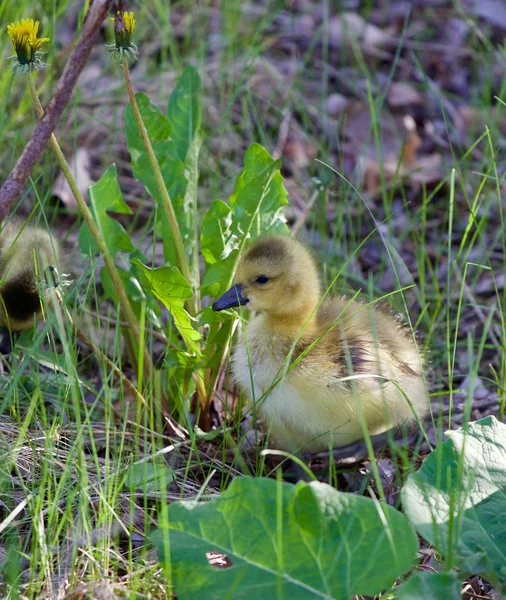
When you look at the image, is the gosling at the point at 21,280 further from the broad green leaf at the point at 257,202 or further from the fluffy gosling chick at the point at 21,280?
the broad green leaf at the point at 257,202

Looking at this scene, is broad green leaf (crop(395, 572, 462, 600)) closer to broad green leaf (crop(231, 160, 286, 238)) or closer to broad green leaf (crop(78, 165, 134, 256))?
broad green leaf (crop(231, 160, 286, 238))

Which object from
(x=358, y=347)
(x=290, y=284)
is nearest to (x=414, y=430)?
(x=358, y=347)

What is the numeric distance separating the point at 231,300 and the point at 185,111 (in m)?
0.70

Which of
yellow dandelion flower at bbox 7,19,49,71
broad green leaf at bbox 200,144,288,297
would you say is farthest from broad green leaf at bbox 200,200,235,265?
yellow dandelion flower at bbox 7,19,49,71

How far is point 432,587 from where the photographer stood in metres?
1.70

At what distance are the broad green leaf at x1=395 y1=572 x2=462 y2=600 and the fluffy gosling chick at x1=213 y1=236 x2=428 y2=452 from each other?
0.61 m

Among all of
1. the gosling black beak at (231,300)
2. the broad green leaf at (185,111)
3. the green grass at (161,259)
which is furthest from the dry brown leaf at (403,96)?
the gosling black beak at (231,300)

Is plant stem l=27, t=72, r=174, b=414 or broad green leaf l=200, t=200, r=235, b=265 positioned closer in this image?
plant stem l=27, t=72, r=174, b=414

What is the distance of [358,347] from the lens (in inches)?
94.2

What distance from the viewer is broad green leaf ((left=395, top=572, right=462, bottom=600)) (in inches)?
66.6

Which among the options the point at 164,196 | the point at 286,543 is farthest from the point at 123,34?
the point at 286,543

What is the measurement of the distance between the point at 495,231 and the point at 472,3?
2059 millimetres

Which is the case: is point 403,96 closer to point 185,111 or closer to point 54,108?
point 185,111

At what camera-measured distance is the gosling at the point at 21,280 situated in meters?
2.41
